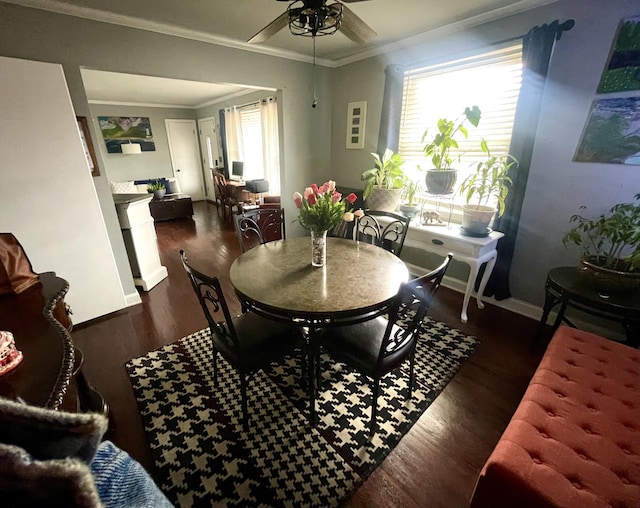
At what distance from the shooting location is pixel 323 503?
123 cm

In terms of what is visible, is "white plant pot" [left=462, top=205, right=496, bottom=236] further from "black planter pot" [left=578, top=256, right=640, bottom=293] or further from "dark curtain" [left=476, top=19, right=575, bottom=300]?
"black planter pot" [left=578, top=256, right=640, bottom=293]

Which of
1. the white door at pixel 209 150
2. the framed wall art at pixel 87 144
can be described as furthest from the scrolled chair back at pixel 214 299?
the white door at pixel 209 150

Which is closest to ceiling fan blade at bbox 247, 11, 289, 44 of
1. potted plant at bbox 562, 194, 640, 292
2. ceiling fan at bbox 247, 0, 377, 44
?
ceiling fan at bbox 247, 0, 377, 44

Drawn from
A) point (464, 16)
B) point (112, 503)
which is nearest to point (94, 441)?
point (112, 503)

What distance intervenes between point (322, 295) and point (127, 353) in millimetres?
1711

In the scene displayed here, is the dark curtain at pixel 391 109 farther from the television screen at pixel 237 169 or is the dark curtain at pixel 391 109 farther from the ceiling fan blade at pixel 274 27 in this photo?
the television screen at pixel 237 169

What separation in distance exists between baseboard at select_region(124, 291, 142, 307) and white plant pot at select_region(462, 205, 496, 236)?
3113 millimetres

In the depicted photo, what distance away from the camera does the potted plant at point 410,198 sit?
286 centimetres

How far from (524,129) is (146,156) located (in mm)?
7802

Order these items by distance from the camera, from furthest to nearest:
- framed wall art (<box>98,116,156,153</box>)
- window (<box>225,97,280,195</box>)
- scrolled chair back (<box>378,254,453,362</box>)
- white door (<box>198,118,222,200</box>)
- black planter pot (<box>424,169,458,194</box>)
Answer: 1. white door (<box>198,118,222,200</box>)
2. framed wall art (<box>98,116,156,153</box>)
3. window (<box>225,97,280,195</box>)
4. black planter pot (<box>424,169,458,194</box>)
5. scrolled chair back (<box>378,254,453,362</box>)

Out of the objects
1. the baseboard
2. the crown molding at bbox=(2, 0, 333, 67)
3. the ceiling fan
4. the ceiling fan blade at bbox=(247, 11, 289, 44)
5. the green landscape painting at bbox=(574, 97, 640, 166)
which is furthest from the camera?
the baseboard

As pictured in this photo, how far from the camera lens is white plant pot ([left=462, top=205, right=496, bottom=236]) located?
233 cm

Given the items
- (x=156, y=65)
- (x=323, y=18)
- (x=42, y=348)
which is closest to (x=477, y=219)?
(x=323, y=18)

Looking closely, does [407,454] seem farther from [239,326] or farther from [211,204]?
[211,204]
